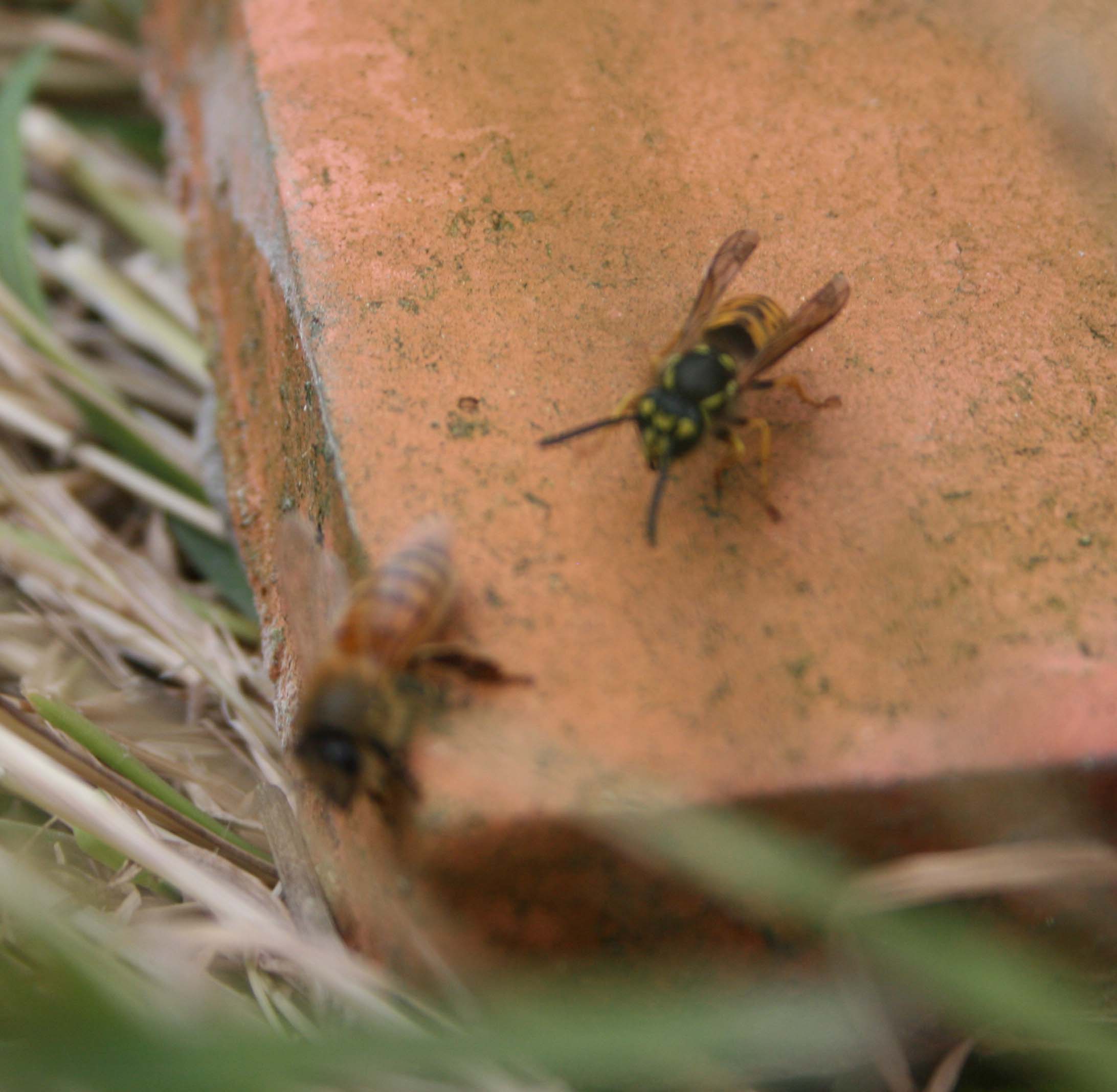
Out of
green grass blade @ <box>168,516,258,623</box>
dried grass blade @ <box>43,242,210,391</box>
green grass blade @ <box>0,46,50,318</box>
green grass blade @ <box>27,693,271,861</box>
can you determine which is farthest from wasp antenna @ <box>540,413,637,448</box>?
green grass blade @ <box>0,46,50,318</box>

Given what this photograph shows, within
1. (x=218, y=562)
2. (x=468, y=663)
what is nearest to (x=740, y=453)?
(x=468, y=663)

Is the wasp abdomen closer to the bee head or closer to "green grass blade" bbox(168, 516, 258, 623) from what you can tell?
the bee head

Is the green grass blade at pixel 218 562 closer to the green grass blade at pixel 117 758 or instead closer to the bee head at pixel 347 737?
the green grass blade at pixel 117 758

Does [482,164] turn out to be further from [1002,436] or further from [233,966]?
[233,966]

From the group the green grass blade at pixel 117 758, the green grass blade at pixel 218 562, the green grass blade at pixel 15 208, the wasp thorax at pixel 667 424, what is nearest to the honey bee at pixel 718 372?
the wasp thorax at pixel 667 424

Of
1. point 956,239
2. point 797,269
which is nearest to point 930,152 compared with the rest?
point 956,239

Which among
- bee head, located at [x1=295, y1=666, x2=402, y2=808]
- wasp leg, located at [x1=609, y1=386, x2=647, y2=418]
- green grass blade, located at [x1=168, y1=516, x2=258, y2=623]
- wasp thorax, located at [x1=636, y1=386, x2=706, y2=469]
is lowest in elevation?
→ bee head, located at [x1=295, y1=666, x2=402, y2=808]

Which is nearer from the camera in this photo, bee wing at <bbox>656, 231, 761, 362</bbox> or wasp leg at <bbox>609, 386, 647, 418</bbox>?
wasp leg at <bbox>609, 386, 647, 418</bbox>
